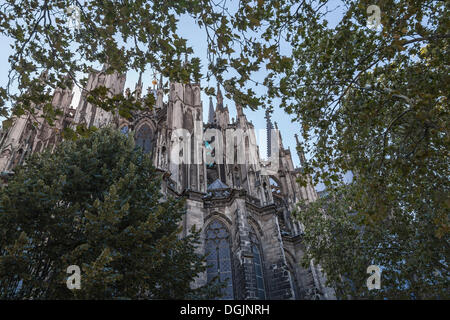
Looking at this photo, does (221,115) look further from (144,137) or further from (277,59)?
(277,59)

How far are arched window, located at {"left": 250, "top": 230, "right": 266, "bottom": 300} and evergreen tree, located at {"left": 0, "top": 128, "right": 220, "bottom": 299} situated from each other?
6702 millimetres

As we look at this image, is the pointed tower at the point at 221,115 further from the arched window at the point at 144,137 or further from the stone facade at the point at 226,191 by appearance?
the arched window at the point at 144,137

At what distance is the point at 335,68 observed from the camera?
286 inches

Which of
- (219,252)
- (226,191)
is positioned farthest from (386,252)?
(226,191)

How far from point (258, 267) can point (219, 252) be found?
2.16 metres

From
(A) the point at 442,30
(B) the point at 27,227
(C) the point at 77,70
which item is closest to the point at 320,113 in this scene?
(A) the point at 442,30

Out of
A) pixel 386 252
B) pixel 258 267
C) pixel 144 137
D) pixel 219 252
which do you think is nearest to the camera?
pixel 386 252

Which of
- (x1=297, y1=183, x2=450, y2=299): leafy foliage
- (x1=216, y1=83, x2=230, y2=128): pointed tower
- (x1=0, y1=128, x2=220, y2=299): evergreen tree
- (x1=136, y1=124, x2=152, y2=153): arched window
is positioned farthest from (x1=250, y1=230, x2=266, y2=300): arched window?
(x1=216, y1=83, x2=230, y2=128): pointed tower

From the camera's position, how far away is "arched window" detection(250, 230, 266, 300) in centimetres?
1420

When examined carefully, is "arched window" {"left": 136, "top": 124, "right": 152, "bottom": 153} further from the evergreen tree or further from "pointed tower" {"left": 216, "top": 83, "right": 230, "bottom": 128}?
the evergreen tree

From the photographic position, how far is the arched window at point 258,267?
14195 mm

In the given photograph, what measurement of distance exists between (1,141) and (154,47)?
1603cm

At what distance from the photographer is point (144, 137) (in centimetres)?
2227

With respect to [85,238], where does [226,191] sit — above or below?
above
